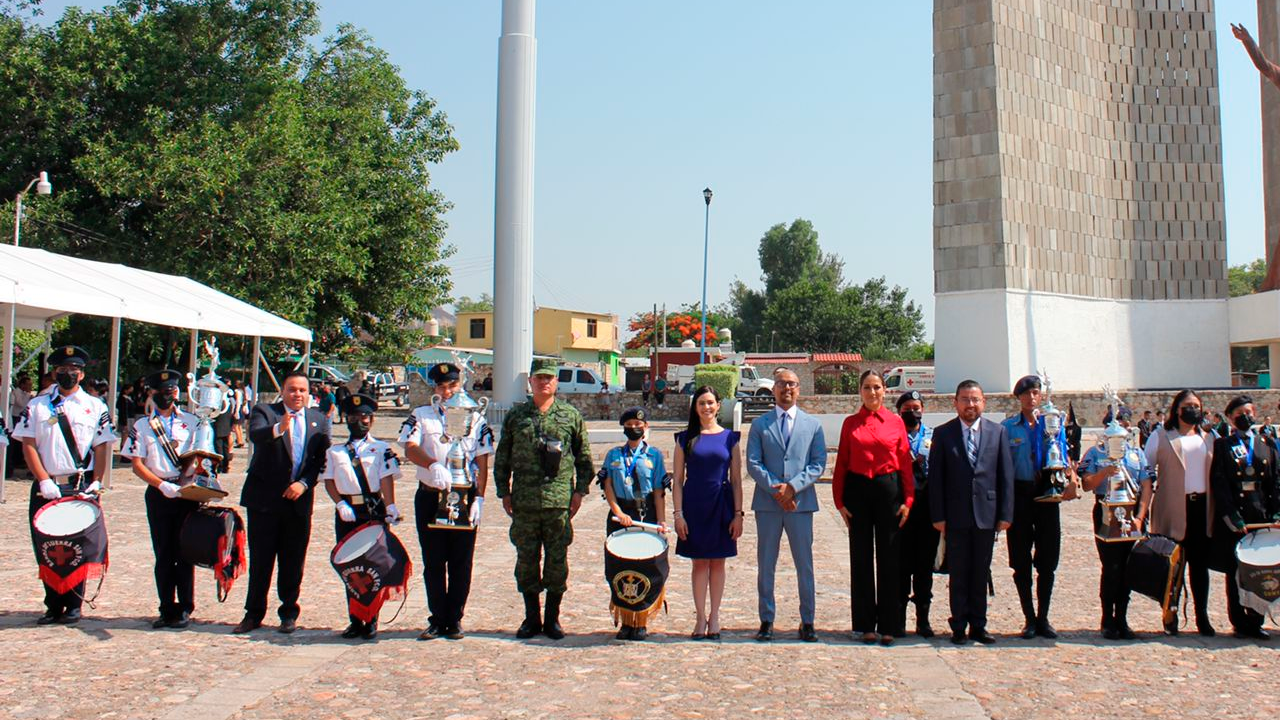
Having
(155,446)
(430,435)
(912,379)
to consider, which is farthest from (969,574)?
(912,379)

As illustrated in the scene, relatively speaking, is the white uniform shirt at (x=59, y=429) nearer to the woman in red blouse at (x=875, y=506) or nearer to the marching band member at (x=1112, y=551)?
the woman in red blouse at (x=875, y=506)

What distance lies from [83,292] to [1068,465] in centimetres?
1305

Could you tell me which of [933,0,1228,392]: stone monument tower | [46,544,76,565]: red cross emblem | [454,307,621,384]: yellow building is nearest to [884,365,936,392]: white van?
[933,0,1228,392]: stone monument tower

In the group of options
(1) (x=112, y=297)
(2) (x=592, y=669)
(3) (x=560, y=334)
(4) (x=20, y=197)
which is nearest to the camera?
(2) (x=592, y=669)

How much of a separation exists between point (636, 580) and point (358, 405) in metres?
2.04

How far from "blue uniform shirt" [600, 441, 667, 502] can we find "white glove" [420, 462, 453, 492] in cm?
100

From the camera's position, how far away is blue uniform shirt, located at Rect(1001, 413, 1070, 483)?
6953 mm

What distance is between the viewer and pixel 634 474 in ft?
23.0

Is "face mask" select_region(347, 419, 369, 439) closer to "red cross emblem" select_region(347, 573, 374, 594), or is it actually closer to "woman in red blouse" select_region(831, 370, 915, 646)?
"red cross emblem" select_region(347, 573, 374, 594)

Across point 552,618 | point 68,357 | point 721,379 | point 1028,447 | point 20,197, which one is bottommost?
point 552,618

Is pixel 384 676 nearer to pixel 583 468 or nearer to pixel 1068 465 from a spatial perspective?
pixel 583 468

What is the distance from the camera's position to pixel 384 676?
5.80 meters

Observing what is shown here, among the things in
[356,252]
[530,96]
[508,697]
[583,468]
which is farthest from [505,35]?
[508,697]

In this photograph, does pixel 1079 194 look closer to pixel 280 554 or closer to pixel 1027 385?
pixel 1027 385
